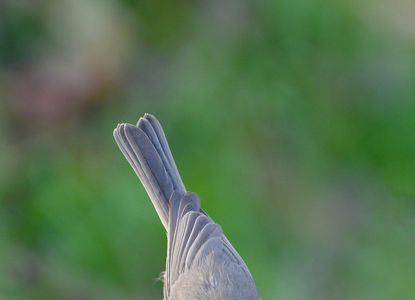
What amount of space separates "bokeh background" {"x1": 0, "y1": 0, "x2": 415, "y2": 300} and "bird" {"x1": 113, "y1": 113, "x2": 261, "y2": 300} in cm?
77

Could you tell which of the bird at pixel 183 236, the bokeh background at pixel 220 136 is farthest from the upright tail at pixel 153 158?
the bokeh background at pixel 220 136

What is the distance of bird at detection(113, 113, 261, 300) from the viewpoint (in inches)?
149

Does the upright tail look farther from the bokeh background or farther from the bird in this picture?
the bokeh background

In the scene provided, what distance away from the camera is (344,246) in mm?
5457

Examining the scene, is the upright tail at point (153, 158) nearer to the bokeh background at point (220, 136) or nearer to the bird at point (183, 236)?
the bird at point (183, 236)

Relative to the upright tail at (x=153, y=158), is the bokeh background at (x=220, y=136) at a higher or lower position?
higher

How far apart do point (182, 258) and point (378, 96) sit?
1809mm

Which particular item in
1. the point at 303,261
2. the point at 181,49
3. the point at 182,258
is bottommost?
the point at 182,258

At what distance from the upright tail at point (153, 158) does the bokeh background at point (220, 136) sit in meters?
0.75

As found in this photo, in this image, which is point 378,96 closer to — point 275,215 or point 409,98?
point 409,98

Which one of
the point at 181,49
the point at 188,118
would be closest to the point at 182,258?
the point at 188,118

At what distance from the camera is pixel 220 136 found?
520cm

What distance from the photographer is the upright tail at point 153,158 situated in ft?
13.3

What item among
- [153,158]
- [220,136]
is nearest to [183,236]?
[153,158]
